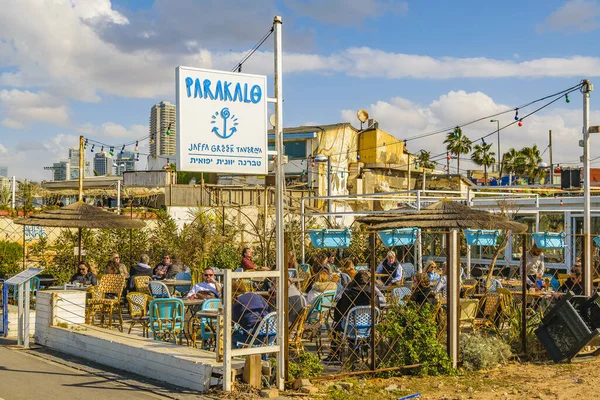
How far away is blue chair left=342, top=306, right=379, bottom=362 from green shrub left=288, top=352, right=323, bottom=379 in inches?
27.7

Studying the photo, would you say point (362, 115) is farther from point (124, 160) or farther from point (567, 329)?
point (567, 329)

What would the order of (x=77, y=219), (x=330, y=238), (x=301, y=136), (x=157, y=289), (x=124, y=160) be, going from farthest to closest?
1. (x=301, y=136)
2. (x=124, y=160)
3. (x=330, y=238)
4. (x=77, y=219)
5. (x=157, y=289)

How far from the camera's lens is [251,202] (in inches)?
1186

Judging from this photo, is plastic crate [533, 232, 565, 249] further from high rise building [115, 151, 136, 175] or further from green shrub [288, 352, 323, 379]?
high rise building [115, 151, 136, 175]

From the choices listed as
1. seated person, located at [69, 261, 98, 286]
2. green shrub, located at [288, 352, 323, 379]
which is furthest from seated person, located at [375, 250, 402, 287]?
seated person, located at [69, 261, 98, 286]

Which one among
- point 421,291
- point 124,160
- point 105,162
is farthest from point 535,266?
point 105,162

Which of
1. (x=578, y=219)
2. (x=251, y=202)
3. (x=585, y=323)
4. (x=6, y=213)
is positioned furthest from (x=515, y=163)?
(x=585, y=323)

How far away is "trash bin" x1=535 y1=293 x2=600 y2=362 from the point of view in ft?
31.3

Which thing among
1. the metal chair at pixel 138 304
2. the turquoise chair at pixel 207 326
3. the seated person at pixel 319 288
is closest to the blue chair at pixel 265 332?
the turquoise chair at pixel 207 326

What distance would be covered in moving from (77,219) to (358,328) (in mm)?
6387

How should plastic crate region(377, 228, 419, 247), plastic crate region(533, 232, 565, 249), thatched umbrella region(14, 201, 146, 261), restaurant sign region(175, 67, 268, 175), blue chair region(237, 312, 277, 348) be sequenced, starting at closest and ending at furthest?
restaurant sign region(175, 67, 268, 175), blue chair region(237, 312, 277, 348), thatched umbrella region(14, 201, 146, 261), plastic crate region(533, 232, 565, 249), plastic crate region(377, 228, 419, 247)

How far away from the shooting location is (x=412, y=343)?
29.0 feet

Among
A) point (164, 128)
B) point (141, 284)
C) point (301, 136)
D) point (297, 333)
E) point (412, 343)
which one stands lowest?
point (412, 343)

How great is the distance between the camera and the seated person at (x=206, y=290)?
35.7ft
